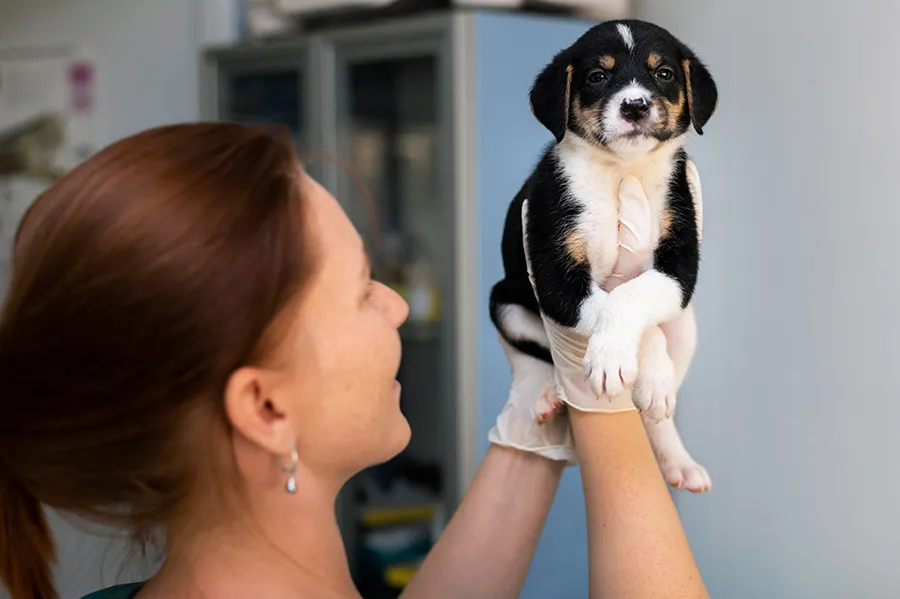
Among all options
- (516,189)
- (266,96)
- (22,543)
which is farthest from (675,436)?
(266,96)

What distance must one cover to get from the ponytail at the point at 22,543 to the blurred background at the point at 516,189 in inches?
1.2

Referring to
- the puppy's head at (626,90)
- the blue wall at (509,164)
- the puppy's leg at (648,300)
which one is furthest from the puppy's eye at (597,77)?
the blue wall at (509,164)

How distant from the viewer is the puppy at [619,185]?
84 cm

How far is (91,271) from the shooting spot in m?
0.76

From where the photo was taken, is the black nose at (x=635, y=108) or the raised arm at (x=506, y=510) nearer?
the black nose at (x=635, y=108)

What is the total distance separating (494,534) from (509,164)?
142 cm

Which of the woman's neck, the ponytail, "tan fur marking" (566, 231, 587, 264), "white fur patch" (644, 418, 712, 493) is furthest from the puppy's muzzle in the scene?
the ponytail

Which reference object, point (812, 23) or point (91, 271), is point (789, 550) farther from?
point (91, 271)

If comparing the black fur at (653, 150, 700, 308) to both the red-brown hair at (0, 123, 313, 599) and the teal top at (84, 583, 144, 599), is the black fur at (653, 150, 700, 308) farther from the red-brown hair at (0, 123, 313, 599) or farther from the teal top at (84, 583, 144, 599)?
the teal top at (84, 583, 144, 599)

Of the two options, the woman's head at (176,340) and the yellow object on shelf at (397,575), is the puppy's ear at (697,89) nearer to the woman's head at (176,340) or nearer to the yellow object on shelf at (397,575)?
the woman's head at (176,340)

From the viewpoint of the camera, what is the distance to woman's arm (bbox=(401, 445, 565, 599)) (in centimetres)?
105

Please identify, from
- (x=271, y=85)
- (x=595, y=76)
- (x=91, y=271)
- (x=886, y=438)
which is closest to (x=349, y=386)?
(x=91, y=271)

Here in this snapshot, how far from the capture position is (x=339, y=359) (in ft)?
2.83

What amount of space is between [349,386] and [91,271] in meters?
0.24
